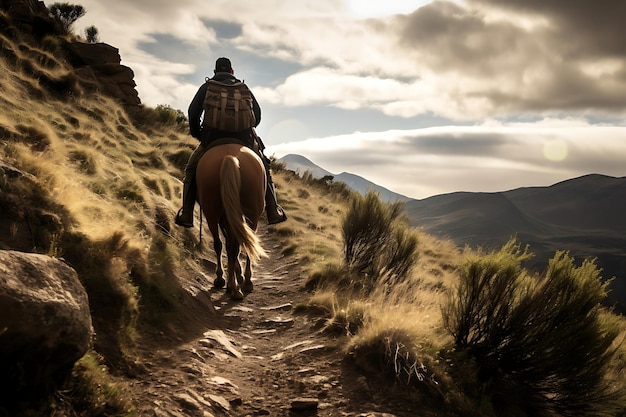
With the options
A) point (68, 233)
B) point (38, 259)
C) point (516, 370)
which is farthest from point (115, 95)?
point (516, 370)

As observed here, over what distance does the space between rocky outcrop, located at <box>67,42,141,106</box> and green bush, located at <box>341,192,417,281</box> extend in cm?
1544

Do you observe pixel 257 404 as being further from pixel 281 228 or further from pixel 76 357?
pixel 281 228

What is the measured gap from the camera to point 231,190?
545 centimetres

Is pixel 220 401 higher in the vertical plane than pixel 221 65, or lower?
lower

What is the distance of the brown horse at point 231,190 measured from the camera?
5.43 m

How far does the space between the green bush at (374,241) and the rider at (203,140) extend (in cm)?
232

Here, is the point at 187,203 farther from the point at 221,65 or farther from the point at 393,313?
the point at 393,313

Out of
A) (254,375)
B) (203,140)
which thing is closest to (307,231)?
(203,140)

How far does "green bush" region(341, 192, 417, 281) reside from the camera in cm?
834

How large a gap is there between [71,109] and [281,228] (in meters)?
8.39

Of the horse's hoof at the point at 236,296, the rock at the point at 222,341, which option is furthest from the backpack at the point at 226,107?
the rock at the point at 222,341

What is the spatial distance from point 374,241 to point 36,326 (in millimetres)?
7418

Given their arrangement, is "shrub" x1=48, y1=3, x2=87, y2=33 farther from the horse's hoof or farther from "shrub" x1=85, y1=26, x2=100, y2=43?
the horse's hoof

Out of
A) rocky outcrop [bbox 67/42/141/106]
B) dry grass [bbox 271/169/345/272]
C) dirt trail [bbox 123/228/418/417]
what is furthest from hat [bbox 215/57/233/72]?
rocky outcrop [bbox 67/42/141/106]
